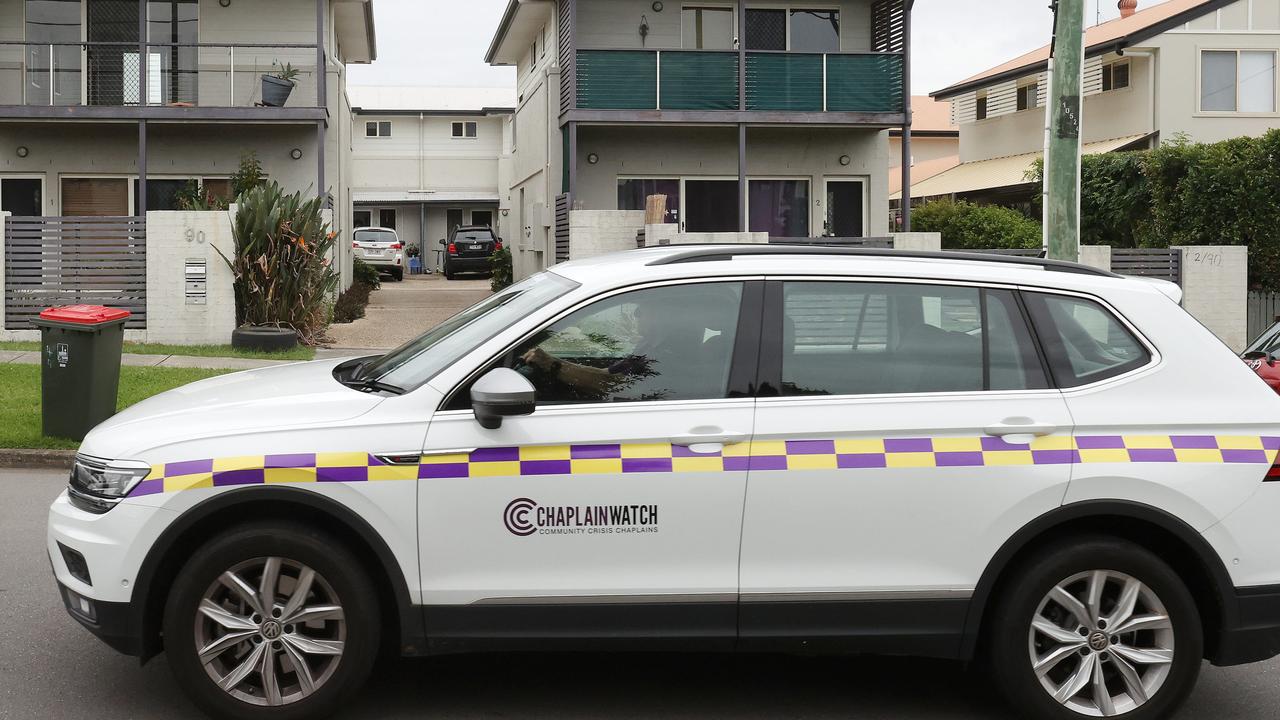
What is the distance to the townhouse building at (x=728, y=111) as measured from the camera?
77.9 feet

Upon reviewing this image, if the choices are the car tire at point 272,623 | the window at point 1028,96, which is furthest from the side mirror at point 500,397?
the window at point 1028,96

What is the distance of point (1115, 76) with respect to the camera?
104ft

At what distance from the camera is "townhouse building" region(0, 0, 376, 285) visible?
2339 centimetres

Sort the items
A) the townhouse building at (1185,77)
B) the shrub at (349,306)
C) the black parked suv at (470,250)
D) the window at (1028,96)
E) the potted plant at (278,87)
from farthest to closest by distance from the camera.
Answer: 1. the black parked suv at (470,250)
2. the window at (1028,96)
3. the townhouse building at (1185,77)
4. the potted plant at (278,87)
5. the shrub at (349,306)

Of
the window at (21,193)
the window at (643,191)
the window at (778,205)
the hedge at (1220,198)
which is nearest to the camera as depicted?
the hedge at (1220,198)

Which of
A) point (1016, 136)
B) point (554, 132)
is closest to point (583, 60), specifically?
point (554, 132)

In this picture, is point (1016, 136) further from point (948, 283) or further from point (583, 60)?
point (948, 283)

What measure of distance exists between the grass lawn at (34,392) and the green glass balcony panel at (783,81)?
12.9 meters

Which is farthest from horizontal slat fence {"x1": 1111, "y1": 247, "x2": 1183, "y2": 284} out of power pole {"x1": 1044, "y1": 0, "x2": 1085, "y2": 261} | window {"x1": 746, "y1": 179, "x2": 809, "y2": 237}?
window {"x1": 746, "y1": 179, "x2": 809, "y2": 237}

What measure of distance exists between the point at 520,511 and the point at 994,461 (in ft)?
5.34

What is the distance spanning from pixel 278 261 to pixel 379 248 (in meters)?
23.3

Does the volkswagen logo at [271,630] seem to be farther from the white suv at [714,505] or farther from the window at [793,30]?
the window at [793,30]

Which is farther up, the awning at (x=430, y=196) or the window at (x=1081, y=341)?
the awning at (x=430, y=196)

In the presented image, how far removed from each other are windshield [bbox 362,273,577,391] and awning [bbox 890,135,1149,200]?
27472 millimetres
